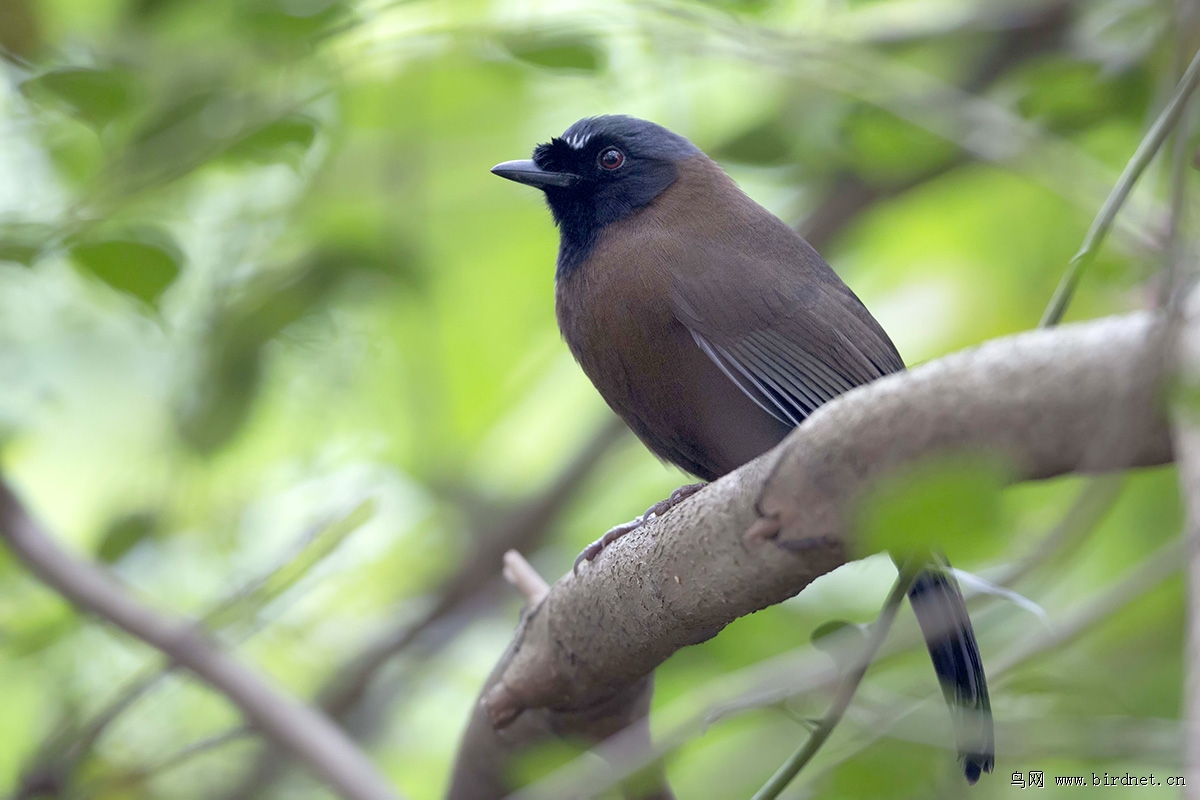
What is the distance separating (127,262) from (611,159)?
5.28ft

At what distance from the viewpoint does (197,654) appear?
10.4 ft

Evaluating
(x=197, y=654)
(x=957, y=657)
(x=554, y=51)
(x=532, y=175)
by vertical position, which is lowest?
(x=957, y=657)

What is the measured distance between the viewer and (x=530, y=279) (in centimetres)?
532

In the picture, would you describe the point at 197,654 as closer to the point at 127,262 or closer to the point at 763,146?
the point at 127,262

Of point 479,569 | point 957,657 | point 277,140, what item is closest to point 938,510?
point 957,657

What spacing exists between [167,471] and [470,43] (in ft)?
6.30

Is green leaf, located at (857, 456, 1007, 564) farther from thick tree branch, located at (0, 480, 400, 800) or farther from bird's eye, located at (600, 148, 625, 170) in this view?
bird's eye, located at (600, 148, 625, 170)

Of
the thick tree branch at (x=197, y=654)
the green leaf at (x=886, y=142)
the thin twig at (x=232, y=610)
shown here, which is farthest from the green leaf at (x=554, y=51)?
the thick tree branch at (x=197, y=654)

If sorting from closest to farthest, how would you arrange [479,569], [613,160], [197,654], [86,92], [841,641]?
[841,641] < [86,92] < [197,654] < [613,160] < [479,569]

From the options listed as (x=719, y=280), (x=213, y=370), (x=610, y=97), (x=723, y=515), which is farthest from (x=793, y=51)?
(x=213, y=370)

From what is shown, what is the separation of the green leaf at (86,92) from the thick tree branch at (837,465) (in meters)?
1.51

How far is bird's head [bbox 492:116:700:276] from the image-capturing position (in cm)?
355

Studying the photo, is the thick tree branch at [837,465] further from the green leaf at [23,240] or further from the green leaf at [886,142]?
the green leaf at [886,142]

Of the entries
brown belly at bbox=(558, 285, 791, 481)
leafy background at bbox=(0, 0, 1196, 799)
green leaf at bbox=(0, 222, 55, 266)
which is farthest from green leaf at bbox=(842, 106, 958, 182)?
green leaf at bbox=(0, 222, 55, 266)
